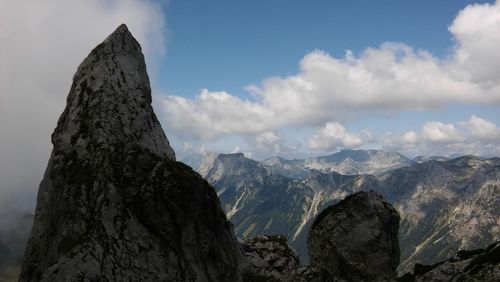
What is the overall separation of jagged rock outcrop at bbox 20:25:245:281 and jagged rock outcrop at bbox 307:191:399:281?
9400 millimetres

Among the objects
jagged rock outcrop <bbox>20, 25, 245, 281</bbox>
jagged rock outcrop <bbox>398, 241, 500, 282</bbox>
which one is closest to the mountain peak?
jagged rock outcrop <bbox>20, 25, 245, 281</bbox>

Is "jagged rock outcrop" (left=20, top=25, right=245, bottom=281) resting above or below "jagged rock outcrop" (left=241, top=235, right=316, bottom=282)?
above

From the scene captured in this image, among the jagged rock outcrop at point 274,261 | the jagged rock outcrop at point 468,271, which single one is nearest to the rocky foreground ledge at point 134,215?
the jagged rock outcrop at point 274,261

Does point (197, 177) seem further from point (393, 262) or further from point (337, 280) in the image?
point (393, 262)

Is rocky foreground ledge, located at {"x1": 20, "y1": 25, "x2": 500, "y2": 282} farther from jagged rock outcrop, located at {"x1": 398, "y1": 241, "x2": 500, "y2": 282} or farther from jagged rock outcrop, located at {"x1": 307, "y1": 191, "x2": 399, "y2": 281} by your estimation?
jagged rock outcrop, located at {"x1": 398, "y1": 241, "x2": 500, "y2": 282}

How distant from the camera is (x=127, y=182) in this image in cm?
4278

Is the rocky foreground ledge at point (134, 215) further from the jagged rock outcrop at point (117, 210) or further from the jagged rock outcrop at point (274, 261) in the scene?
the jagged rock outcrop at point (274, 261)

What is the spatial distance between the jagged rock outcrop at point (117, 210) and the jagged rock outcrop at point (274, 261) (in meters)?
9.99

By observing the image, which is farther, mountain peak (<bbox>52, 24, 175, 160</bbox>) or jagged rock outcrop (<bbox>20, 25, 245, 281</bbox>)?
mountain peak (<bbox>52, 24, 175, 160</bbox>)

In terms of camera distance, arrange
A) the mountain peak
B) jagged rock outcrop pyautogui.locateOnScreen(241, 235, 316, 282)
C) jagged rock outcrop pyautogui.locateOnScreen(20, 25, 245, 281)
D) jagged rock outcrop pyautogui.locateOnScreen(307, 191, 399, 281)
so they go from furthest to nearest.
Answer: jagged rock outcrop pyautogui.locateOnScreen(241, 235, 316, 282), jagged rock outcrop pyautogui.locateOnScreen(307, 191, 399, 281), the mountain peak, jagged rock outcrop pyautogui.locateOnScreen(20, 25, 245, 281)

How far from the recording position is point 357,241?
47.2m

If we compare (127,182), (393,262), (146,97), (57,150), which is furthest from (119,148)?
(393,262)

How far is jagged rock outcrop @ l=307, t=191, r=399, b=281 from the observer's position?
46812 millimetres

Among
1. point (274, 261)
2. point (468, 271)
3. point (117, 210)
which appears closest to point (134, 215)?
point (117, 210)
